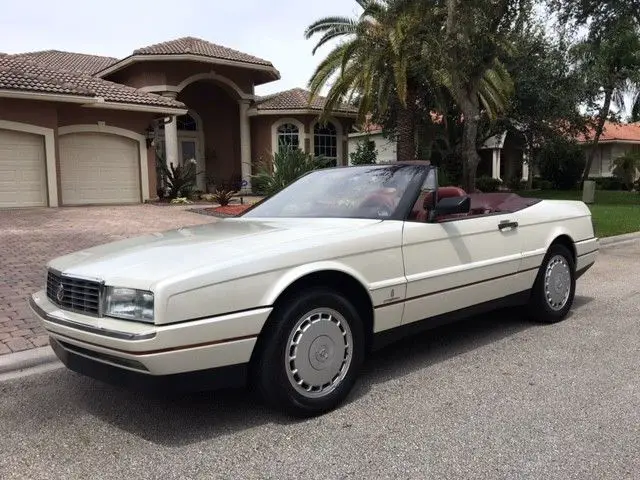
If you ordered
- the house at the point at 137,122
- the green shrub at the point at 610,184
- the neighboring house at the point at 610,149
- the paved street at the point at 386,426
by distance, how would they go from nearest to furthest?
the paved street at the point at 386,426
the house at the point at 137,122
the green shrub at the point at 610,184
the neighboring house at the point at 610,149

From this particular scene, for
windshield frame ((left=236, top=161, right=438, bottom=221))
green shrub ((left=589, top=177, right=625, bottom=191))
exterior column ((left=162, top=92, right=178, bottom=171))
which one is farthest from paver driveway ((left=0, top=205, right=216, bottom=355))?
green shrub ((left=589, top=177, right=625, bottom=191))

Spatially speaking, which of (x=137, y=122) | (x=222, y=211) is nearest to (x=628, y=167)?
(x=222, y=211)

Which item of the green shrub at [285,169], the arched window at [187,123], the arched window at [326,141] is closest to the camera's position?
the green shrub at [285,169]

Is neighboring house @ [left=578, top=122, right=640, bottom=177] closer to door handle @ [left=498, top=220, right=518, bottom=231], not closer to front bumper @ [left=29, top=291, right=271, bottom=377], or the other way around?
door handle @ [left=498, top=220, right=518, bottom=231]

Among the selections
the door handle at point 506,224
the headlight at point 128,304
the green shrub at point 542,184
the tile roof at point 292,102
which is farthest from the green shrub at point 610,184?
the headlight at point 128,304

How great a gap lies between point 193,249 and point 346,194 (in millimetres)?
1551

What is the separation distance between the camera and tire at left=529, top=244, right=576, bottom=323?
5535mm

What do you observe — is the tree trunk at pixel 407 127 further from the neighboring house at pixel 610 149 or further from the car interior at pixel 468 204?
the neighboring house at pixel 610 149

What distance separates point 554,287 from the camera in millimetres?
5688

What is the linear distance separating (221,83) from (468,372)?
2240 centimetres

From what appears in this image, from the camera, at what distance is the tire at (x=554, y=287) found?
554 cm

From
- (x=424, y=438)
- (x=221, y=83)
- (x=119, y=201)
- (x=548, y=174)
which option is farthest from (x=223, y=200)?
(x=548, y=174)

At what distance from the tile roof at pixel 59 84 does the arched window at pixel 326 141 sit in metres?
7.96

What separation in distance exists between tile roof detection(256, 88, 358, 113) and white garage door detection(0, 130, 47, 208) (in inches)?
419
